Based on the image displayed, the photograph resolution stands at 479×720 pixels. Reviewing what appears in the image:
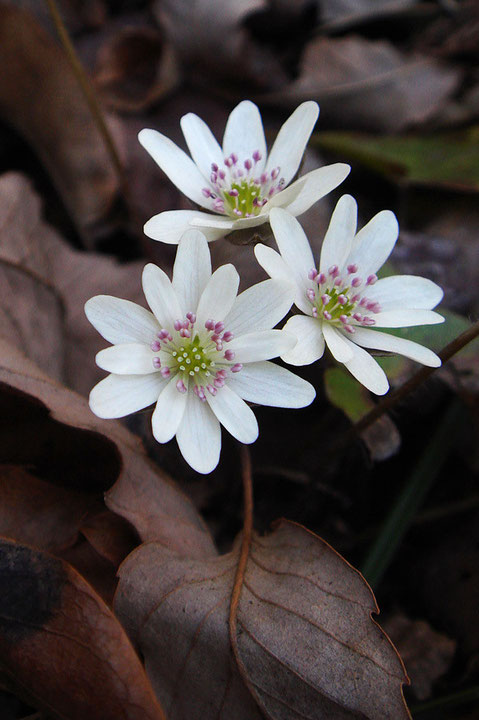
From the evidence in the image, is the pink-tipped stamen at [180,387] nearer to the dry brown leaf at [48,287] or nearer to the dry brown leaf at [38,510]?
the dry brown leaf at [38,510]

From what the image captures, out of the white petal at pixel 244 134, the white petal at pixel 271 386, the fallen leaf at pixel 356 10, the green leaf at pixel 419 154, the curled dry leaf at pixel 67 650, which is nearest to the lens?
the curled dry leaf at pixel 67 650

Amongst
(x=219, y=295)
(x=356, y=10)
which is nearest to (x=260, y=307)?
(x=219, y=295)

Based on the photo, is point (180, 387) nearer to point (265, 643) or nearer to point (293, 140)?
point (265, 643)

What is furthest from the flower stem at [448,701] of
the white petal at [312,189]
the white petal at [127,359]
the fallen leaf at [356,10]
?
the fallen leaf at [356,10]

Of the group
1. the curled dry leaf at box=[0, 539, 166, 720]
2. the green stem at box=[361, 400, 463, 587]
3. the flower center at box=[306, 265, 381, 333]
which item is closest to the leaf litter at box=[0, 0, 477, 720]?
the curled dry leaf at box=[0, 539, 166, 720]

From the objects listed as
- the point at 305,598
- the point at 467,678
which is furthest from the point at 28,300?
the point at 467,678

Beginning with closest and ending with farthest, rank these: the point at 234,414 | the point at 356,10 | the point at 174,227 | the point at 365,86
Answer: the point at 234,414 < the point at 174,227 < the point at 365,86 < the point at 356,10
